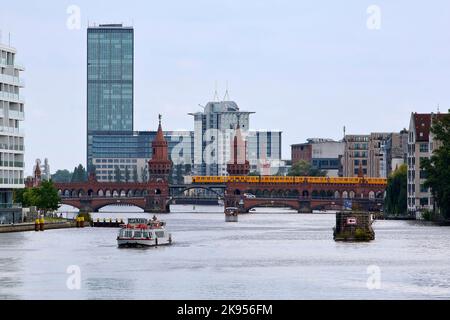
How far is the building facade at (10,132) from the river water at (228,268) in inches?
564

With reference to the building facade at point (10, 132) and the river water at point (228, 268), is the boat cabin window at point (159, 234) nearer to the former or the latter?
the river water at point (228, 268)

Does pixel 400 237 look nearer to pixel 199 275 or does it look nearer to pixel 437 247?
pixel 437 247

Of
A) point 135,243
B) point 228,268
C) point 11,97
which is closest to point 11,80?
point 11,97

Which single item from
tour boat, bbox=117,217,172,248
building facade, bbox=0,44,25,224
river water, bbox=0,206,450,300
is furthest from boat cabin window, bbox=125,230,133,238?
building facade, bbox=0,44,25,224

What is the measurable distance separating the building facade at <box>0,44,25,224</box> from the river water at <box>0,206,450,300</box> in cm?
1433

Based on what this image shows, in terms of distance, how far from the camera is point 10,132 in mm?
186750

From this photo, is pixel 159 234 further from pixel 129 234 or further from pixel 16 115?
pixel 16 115

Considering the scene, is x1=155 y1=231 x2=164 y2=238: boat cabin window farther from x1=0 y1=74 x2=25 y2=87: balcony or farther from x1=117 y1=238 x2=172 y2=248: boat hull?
x1=0 y1=74 x2=25 y2=87: balcony

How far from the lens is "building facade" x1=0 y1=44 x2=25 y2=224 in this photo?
184625 mm

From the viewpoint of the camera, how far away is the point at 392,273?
114 metres

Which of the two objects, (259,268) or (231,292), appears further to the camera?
(259,268)

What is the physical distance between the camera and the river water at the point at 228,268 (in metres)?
97.4

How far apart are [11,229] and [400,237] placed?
1814 inches
